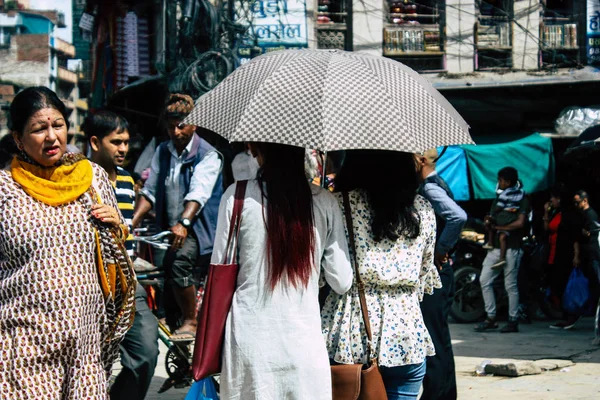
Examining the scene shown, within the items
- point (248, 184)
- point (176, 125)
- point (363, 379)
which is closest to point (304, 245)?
point (248, 184)

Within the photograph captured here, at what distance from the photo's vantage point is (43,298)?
355 centimetres

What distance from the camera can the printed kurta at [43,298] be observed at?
3.53 meters

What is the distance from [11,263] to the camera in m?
3.56

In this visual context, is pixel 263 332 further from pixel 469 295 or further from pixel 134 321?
pixel 469 295

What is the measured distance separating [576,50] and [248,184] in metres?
14.4

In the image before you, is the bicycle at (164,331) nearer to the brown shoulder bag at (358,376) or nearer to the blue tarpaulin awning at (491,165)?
the brown shoulder bag at (358,376)

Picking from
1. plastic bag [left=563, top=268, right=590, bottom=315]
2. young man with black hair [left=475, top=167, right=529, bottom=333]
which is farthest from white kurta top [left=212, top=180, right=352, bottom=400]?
young man with black hair [left=475, top=167, right=529, bottom=333]

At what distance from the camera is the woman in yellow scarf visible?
11.6 feet

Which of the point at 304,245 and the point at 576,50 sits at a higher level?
the point at 576,50

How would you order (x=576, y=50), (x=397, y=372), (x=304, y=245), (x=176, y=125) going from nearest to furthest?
1. (x=304, y=245)
2. (x=397, y=372)
3. (x=176, y=125)
4. (x=576, y=50)

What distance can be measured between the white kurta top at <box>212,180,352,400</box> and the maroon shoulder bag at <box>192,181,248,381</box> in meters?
0.02

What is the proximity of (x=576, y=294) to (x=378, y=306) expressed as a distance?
26.1ft

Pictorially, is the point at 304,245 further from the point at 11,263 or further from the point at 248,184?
the point at 11,263

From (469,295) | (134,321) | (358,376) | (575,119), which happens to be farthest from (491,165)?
(358,376)
